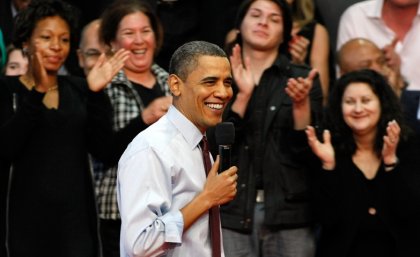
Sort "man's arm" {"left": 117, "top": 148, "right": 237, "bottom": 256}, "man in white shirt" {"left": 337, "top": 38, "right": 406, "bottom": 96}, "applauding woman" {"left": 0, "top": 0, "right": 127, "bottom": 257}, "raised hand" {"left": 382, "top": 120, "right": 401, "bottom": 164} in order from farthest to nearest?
"man in white shirt" {"left": 337, "top": 38, "right": 406, "bottom": 96}, "raised hand" {"left": 382, "top": 120, "right": 401, "bottom": 164}, "applauding woman" {"left": 0, "top": 0, "right": 127, "bottom": 257}, "man's arm" {"left": 117, "top": 148, "right": 237, "bottom": 256}

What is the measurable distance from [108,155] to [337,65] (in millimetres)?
1994

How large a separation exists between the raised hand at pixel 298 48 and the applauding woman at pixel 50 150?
1521mm

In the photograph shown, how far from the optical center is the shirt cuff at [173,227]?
3.57 m

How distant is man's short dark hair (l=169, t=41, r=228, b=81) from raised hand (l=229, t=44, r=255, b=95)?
1764 mm

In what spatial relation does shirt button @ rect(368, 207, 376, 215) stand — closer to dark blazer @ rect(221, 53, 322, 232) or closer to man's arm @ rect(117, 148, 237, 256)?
dark blazer @ rect(221, 53, 322, 232)

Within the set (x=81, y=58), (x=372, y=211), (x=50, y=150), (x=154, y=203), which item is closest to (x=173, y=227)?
(x=154, y=203)

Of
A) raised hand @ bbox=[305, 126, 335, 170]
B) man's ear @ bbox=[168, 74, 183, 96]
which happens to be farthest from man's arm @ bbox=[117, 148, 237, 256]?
raised hand @ bbox=[305, 126, 335, 170]

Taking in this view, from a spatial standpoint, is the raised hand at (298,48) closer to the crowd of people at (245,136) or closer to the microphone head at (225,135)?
the crowd of people at (245,136)

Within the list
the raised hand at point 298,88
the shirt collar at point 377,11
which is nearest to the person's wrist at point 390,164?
the raised hand at point 298,88

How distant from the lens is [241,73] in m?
5.73

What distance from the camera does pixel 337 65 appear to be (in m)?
6.73

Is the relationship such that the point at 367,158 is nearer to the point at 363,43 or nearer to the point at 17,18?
the point at 363,43

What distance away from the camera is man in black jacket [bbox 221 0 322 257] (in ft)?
18.4

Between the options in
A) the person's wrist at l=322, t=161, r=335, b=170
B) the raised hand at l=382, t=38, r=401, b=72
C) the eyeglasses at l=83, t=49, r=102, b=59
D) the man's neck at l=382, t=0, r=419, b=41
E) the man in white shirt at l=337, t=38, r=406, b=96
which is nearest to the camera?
the person's wrist at l=322, t=161, r=335, b=170
